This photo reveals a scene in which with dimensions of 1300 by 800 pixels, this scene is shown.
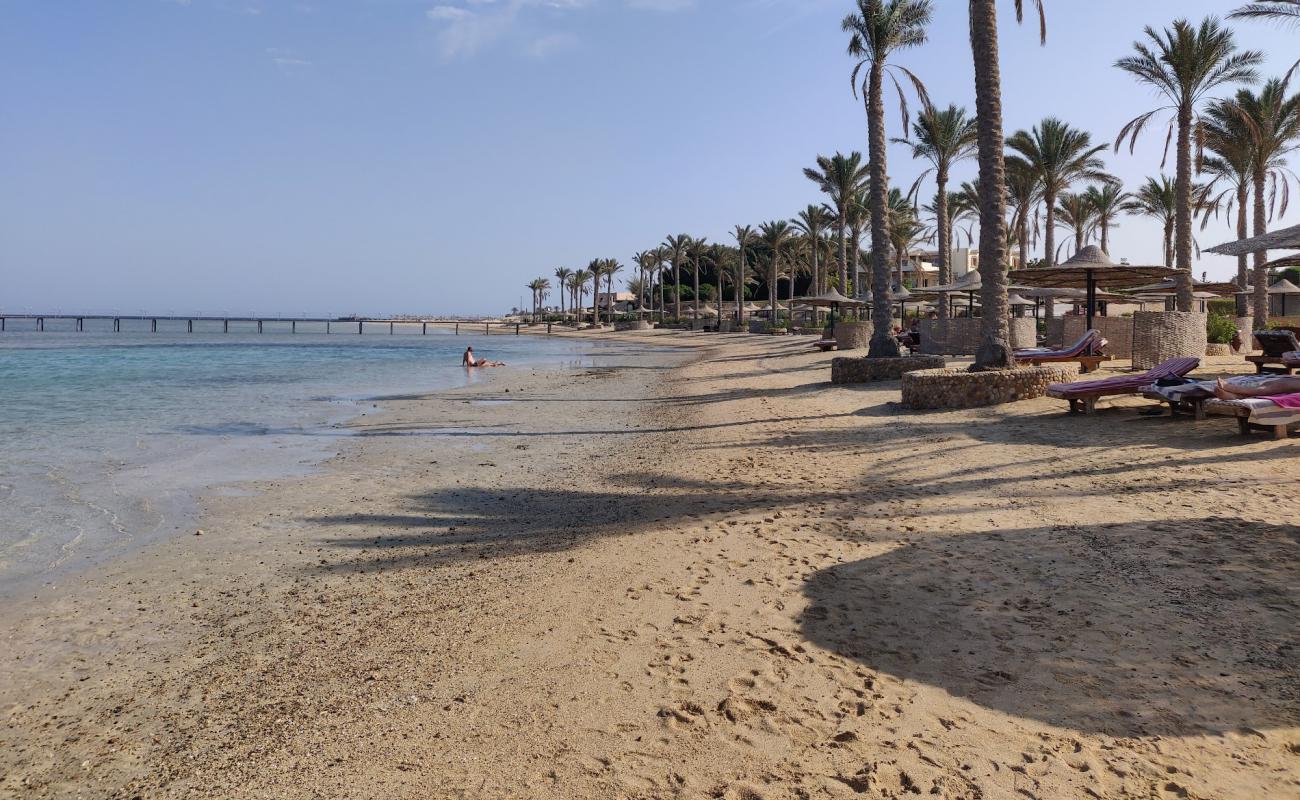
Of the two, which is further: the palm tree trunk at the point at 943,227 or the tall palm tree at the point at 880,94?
the palm tree trunk at the point at 943,227

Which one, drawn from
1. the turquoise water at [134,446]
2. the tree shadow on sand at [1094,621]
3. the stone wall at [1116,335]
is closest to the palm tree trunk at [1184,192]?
the stone wall at [1116,335]

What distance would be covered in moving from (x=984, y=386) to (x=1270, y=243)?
4310 mm

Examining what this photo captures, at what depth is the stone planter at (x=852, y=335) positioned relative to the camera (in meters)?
27.3

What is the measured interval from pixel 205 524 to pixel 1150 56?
24171 millimetres

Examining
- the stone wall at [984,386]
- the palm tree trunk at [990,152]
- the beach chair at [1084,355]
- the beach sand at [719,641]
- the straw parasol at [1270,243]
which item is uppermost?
the palm tree trunk at [990,152]

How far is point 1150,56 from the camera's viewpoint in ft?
67.1

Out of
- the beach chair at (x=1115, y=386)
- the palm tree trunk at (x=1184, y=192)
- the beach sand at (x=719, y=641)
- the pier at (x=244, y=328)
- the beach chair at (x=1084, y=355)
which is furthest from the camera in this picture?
the pier at (x=244, y=328)

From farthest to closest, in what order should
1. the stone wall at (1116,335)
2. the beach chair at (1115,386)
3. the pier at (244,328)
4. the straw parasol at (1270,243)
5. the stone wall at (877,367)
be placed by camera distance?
the pier at (244,328) < the stone wall at (1116,335) < the stone wall at (877,367) < the beach chair at (1115,386) < the straw parasol at (1270,243)

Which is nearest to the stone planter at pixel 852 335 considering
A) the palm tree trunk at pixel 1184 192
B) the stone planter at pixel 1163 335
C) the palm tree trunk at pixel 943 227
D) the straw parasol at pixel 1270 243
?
the palm tree trunk at pixel 943 227

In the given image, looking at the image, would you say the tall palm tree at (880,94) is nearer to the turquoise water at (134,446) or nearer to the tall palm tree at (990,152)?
the tall palm tree at (990,152)

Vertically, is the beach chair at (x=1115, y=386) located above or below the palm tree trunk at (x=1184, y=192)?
below

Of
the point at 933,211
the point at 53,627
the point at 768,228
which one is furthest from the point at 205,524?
the point at 768,228

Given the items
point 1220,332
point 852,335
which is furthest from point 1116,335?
point 852,335

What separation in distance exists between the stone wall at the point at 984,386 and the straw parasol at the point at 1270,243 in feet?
11.3
